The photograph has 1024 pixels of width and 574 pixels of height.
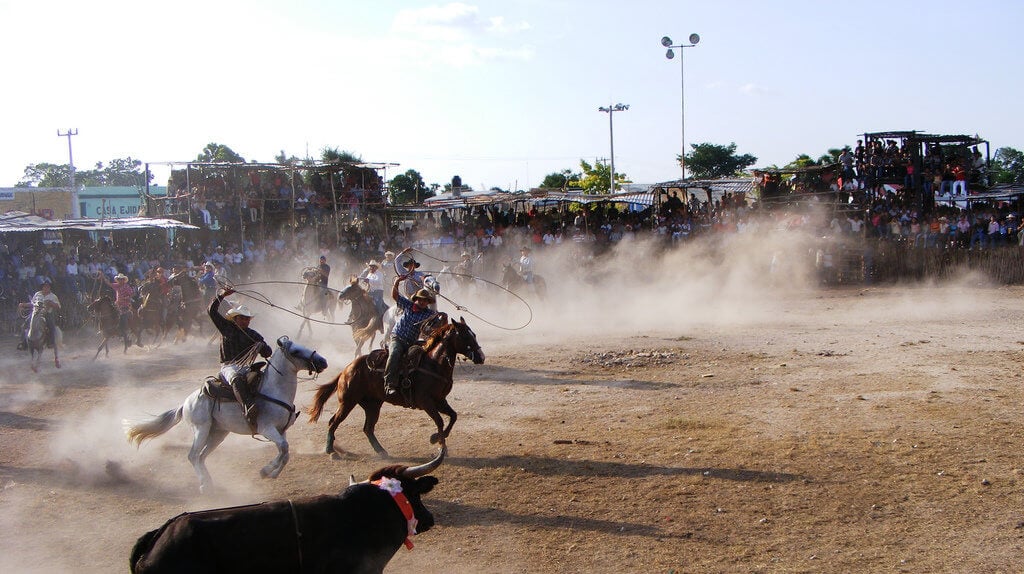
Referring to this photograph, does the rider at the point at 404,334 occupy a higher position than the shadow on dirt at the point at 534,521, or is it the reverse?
the rider at the point at 404,334

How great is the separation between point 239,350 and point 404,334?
2300 mm

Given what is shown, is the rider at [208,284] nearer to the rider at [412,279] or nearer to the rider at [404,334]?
the rider at [412,279]

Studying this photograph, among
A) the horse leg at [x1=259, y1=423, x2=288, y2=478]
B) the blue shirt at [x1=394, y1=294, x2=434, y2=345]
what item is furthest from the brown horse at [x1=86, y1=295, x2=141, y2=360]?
the horse leg at [x1=259, y1=423, x2=288, y2=478]

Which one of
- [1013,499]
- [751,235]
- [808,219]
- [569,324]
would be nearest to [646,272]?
[751,235]

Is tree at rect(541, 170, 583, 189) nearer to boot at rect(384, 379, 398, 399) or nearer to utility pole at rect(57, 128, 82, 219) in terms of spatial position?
utility pole at rect(57, 128, 82, 219)

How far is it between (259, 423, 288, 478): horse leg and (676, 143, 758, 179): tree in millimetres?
60117

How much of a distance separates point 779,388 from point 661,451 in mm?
4301

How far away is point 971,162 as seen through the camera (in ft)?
115

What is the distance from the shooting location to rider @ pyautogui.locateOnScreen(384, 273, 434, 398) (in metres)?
10.9

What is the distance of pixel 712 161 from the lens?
66562 millimetres

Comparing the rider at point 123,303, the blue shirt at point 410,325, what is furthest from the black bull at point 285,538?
the rider at point 123,303

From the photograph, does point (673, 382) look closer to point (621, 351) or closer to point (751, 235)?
point (621, 351)

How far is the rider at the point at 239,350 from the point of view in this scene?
9.52 metres

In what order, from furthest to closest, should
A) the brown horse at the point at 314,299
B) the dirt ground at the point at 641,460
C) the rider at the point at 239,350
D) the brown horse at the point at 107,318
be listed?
the brown horse at the point at 314,299
the brown horse at the point at 107,318
the rider at the point at 239,350
the dirt ground at the point at 641,460
